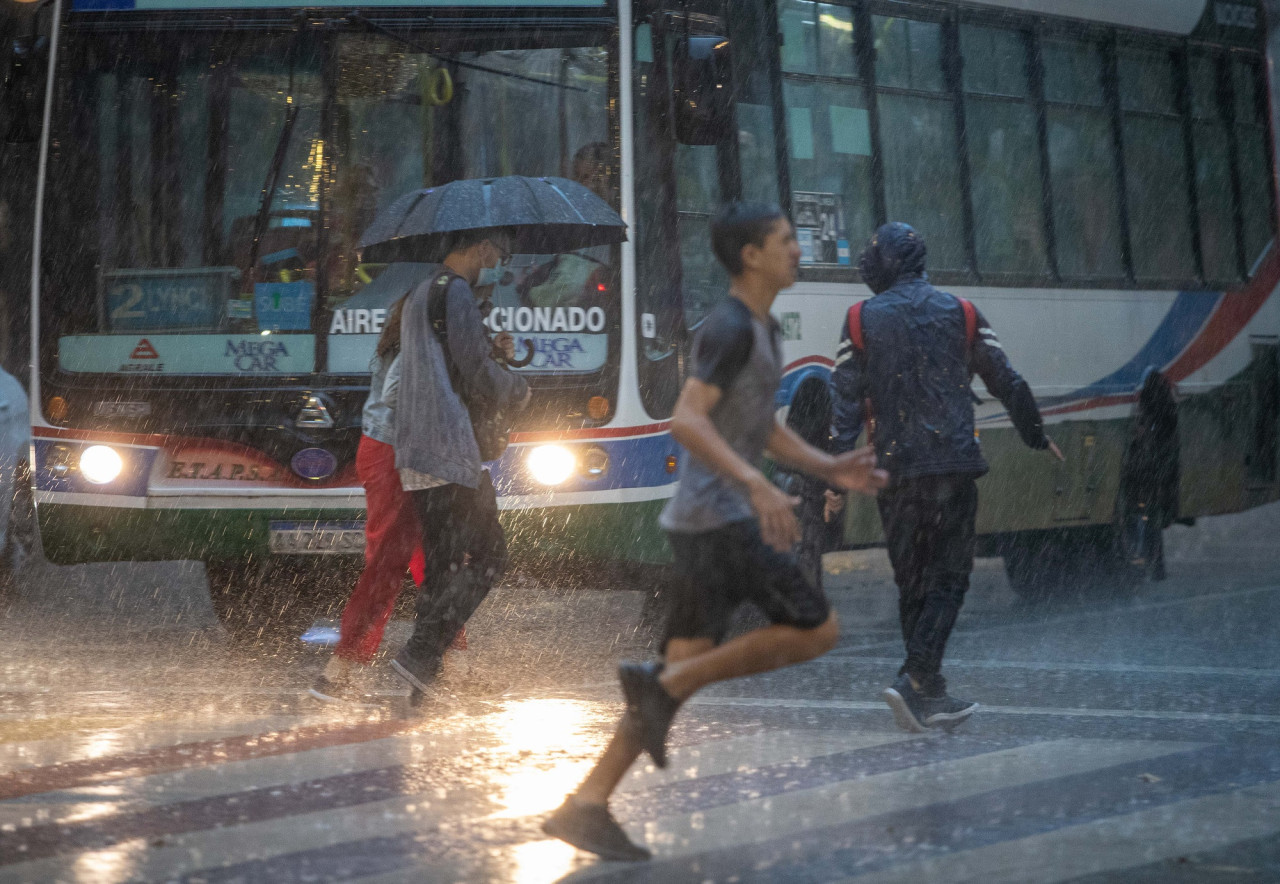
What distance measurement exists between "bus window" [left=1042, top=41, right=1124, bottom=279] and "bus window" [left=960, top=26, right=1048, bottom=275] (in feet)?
0.72

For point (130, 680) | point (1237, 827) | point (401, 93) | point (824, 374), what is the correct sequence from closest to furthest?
point (1237, 827) → point (130, 680) → point (401, 93) → point (824, 374)

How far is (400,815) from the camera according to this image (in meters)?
5.81

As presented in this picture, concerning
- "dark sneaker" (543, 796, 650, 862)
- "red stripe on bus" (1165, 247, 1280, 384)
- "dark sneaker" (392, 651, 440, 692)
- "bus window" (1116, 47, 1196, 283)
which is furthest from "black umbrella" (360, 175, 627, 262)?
"red stripe on bus" (1165, 247, 1280, 384)

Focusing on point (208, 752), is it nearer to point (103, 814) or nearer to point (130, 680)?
point (103, 814)

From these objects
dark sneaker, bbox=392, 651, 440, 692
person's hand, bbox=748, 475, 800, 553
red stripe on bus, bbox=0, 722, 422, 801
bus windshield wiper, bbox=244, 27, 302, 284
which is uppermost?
bus windshield wiper, bbox=244, 27, 302, 284

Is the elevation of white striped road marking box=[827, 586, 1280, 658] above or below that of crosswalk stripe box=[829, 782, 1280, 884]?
below

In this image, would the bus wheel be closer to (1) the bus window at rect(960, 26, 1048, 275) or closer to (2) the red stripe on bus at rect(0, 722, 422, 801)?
(1) the bus window at rect(960, 26, 1048, 275)

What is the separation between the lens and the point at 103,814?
231 inches

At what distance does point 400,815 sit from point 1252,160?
10253 mm

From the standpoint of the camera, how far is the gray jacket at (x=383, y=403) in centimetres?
789

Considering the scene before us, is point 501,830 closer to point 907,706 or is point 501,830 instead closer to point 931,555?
point 907,706

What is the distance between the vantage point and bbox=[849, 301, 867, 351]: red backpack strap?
7.68 meters

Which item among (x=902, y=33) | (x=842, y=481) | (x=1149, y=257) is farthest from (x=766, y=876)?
(x=1149, y=257)

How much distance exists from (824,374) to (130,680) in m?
3.79
